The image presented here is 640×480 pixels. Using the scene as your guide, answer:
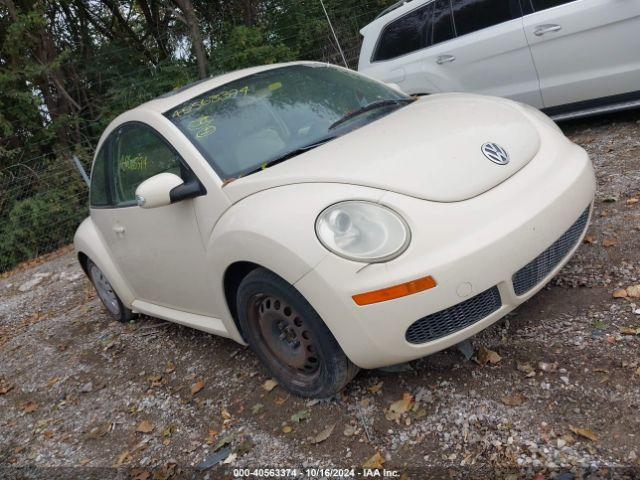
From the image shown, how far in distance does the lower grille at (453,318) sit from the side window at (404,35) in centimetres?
437

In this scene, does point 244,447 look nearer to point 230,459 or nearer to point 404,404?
point 230,459

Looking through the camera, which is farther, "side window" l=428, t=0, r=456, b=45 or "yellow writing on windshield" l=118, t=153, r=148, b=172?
"side window" l=428, t=0, r=456, b=45

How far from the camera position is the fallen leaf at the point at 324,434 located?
2803mm

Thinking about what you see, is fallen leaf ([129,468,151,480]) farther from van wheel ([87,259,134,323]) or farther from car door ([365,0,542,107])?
car door ([365,0,542,107])

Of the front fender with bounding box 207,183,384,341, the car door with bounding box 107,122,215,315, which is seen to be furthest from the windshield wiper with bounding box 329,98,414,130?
the car door with bounding box 107,122,215,315

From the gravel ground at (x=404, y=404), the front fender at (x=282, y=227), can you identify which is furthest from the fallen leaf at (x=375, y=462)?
the front fender at (x=282, y=227)

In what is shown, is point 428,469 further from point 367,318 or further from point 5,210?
point 5,210

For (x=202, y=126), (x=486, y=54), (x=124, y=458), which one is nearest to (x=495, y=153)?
(x=202, y=126)

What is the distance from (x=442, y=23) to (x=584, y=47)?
4.96ft

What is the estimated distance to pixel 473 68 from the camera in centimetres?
592

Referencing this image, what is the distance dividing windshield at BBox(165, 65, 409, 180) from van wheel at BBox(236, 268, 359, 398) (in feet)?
2.13

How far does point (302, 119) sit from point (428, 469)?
1.99 meters

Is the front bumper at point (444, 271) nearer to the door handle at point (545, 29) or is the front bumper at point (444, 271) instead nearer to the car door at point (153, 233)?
the car door at point (153, 233)

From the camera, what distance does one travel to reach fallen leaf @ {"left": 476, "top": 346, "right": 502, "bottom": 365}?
2.91m
